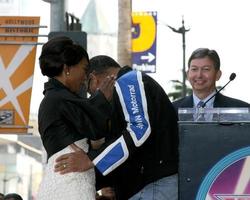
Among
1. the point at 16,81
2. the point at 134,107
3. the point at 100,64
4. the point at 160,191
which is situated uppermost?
the point at 100,64

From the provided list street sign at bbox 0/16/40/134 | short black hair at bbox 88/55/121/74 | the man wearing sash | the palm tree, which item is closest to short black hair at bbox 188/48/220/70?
short black hair at bbox 88/55/121/74

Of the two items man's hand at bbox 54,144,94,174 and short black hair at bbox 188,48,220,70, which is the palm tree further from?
man's hand at bbox 54,144,94,174

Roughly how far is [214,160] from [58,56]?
103cm

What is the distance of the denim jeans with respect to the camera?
3928 mm

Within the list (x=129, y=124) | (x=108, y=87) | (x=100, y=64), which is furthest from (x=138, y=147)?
(x=100, y=64)

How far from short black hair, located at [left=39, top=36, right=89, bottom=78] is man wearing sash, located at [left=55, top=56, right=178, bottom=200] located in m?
0.27

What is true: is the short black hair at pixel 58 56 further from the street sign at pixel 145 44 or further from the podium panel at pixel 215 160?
the street sign at pixel 145 44

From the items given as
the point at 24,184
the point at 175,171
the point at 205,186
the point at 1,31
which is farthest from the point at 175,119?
the point at 24,184

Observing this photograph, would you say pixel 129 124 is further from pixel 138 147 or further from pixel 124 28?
pixel 124 28

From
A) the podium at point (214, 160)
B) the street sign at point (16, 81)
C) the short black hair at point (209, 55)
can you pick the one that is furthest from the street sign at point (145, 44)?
the podium at point (214, 160)

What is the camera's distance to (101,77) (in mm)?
4406

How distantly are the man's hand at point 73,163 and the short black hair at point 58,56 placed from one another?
0.44m

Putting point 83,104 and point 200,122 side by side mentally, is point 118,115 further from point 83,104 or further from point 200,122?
point 200,122

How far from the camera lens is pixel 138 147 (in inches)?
150
